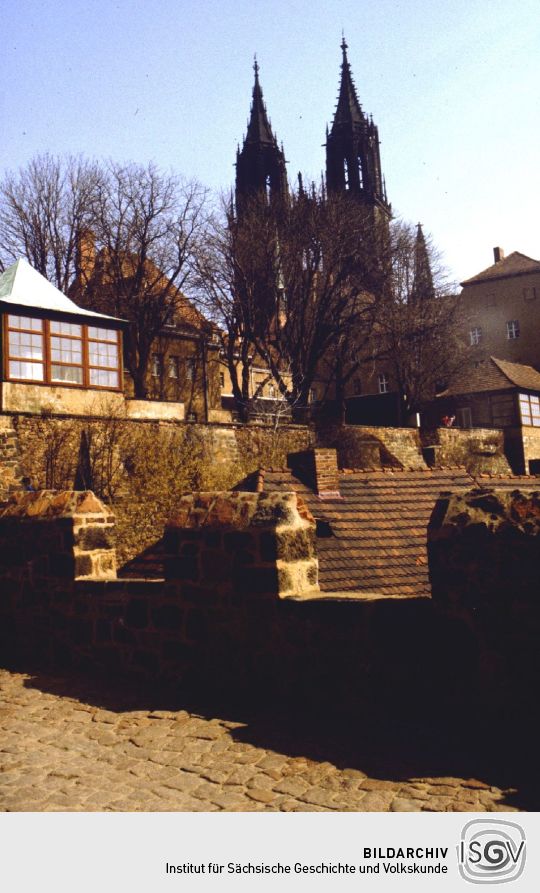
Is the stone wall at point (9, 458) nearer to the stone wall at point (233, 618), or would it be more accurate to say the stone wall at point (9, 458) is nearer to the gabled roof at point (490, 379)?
the stone wall at point (233, 618)

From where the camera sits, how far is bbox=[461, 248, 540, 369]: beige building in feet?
161

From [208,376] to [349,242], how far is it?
11286 millimetres

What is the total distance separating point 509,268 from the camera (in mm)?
50688

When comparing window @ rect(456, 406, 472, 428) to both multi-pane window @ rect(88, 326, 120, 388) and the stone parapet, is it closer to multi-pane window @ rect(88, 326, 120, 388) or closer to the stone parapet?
multi-pane window @ rect(88, 326, 120, 388)

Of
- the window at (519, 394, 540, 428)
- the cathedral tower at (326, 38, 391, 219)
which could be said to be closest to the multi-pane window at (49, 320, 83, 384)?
the window at (519, 394, 540, 428)

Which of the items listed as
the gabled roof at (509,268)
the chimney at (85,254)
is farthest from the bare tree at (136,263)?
the gabled roof at (509,268)

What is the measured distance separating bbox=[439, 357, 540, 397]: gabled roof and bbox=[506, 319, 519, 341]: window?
19.1 feet

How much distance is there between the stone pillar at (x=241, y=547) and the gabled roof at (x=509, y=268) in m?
48.5

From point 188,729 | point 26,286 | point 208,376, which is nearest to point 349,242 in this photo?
point 208,376

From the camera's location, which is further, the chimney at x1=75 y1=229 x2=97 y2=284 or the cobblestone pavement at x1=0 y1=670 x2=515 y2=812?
the chimney at x1=75 y1=229 x2=97 y2=284

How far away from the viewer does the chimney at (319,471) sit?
1566 cm

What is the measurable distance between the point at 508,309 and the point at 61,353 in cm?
3543

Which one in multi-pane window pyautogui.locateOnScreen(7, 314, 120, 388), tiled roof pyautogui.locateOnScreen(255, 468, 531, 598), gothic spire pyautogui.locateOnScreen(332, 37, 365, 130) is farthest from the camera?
gothic spire pyautogui.locateOnScreen(332, 37, 365, 130)

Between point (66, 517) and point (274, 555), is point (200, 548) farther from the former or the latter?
point (66, 517)
